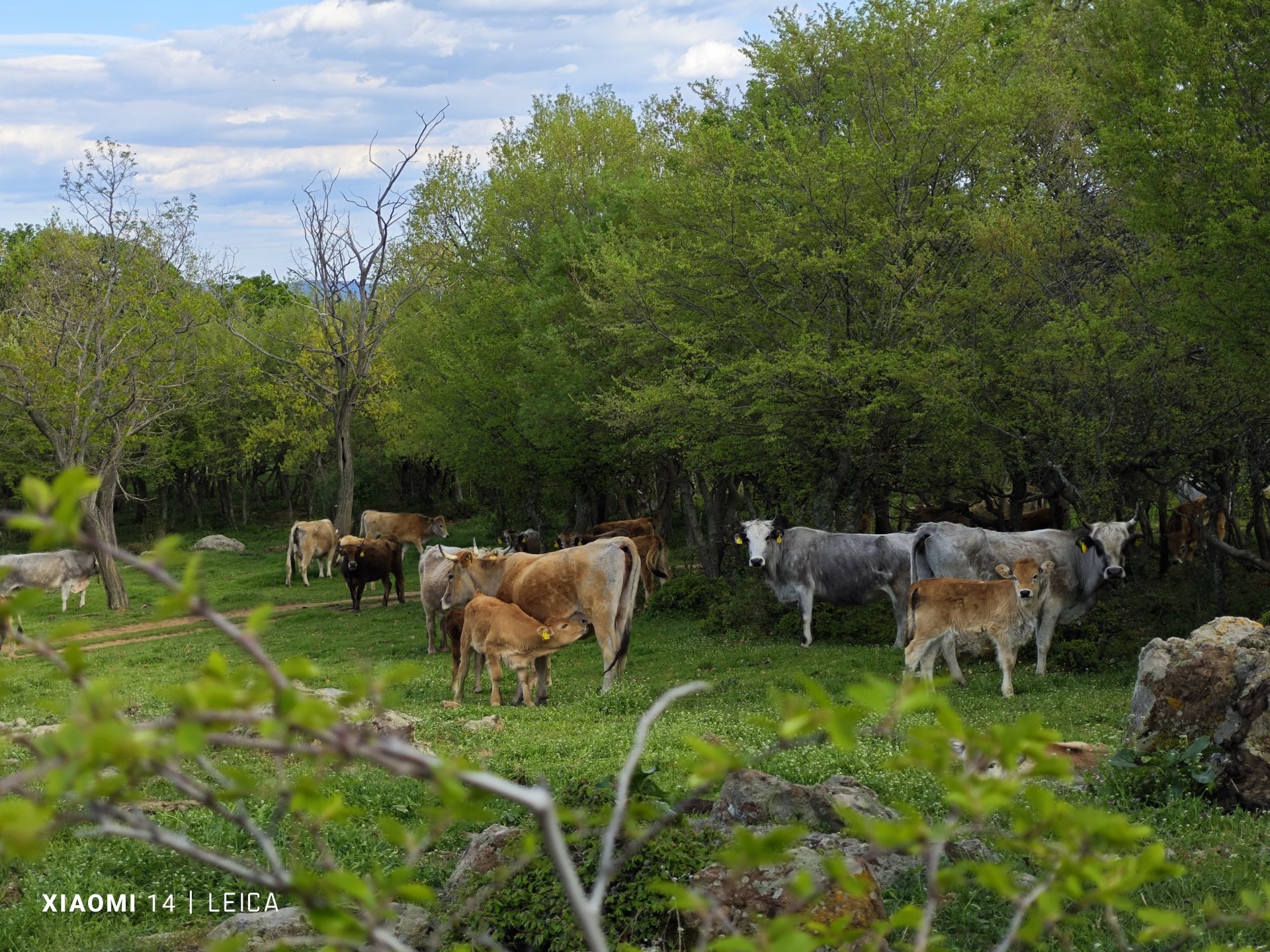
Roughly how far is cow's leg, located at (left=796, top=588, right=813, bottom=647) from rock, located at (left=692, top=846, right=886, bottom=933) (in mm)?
14146

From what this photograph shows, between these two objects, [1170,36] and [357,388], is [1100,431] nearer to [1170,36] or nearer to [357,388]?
[1170,36]

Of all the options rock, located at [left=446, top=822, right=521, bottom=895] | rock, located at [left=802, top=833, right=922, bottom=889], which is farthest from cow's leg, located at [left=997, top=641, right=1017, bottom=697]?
rock, located at [left=446, top=822, right=521, bottom=895]

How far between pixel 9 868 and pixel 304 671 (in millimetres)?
7686

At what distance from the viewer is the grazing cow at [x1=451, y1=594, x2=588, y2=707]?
593 inches

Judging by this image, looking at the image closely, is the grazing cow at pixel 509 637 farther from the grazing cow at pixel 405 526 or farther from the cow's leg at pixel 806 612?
the grazing cow at pixel 405 526

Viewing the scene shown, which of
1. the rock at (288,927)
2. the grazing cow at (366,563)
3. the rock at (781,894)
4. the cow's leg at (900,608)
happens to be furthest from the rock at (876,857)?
the grazing cow at (366,563)

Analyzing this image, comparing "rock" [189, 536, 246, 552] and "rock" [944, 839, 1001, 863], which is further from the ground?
"rock" [944, 839, 1001, 863]

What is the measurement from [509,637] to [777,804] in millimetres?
7712

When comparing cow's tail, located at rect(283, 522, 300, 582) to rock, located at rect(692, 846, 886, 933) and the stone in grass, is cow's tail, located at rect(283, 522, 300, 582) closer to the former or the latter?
the stone in grass

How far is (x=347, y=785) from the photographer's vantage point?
9.91 meters

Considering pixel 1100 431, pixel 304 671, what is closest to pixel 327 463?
pixel 1100 431

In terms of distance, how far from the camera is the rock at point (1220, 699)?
8.58 m

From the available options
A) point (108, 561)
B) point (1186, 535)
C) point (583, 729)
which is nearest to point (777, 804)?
point (583, 729)

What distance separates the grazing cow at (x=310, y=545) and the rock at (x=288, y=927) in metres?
29.2
